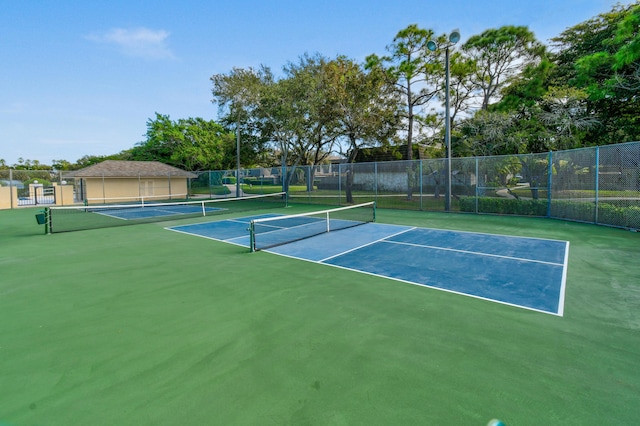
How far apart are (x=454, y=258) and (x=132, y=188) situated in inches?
1170

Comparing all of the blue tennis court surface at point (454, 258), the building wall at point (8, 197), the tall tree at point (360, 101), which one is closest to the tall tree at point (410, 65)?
the tall tree at point (360, 101)

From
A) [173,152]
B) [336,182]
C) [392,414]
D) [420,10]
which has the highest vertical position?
[420,10]

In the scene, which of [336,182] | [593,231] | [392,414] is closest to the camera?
[392,414]

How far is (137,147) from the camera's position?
44.2m

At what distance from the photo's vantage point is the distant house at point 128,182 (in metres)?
26.2

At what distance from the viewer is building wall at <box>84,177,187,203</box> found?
26.6 meters

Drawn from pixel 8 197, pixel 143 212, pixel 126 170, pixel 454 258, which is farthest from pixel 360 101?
pixel 8 197

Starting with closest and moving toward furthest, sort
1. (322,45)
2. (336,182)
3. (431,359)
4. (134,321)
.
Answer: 1. (431,359)
2. (134,321)
3. (336,182)
4. (322,45)

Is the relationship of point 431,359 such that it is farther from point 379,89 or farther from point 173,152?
point 173,152

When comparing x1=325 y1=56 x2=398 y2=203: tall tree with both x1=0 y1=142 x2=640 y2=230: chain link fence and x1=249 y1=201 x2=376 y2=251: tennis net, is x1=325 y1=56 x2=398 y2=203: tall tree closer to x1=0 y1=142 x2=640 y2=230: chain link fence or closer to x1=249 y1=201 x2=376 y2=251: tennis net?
x1=0 y1=142 x2=640 y2=230: chain link fence

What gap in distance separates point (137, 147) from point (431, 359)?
1974 inches

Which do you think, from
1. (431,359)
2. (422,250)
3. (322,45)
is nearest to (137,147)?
(322,45)

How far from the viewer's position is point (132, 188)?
28.7 m

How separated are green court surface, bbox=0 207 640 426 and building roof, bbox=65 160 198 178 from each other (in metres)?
23.5
